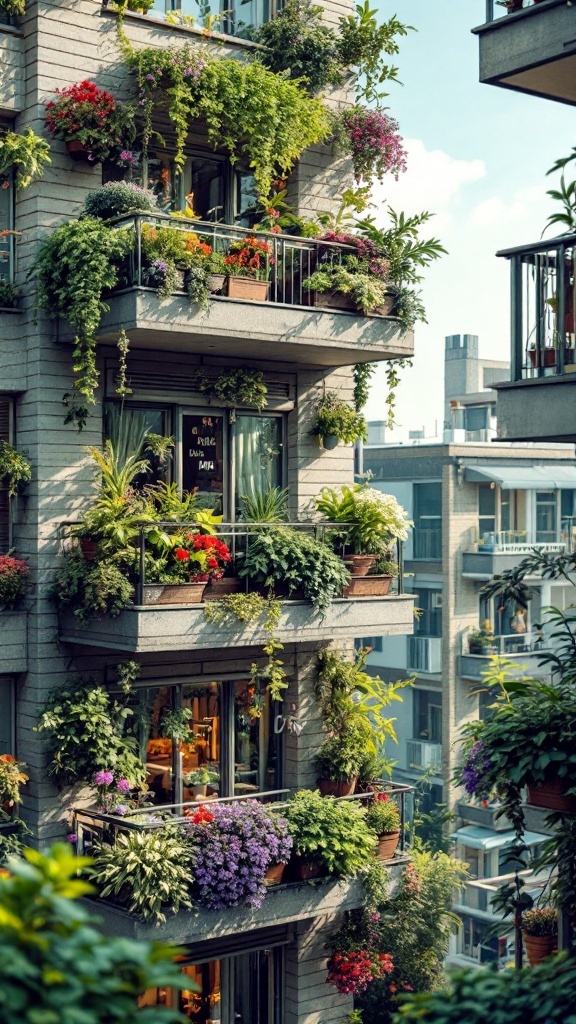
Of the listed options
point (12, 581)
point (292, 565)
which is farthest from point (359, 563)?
point (12, 581)

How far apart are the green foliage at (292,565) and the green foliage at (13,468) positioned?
248cm

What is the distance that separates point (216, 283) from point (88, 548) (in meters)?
3.13

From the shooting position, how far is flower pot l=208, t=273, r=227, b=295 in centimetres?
1346

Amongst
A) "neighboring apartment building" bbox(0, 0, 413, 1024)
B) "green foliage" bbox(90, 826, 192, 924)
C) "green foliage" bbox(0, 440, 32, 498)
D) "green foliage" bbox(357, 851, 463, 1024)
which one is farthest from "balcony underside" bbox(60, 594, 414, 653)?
"green foliage" bbox(357, 851, 463, 1024)

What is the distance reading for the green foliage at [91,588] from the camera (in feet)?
42.1

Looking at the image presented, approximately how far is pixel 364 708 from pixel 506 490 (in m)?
22.0

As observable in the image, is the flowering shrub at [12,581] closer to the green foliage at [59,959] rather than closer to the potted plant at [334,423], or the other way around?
the potted plant at [334,423]

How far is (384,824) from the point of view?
1503cm

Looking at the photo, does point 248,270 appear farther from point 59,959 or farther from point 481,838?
point 481,838

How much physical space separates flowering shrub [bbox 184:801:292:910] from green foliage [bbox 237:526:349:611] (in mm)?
2420

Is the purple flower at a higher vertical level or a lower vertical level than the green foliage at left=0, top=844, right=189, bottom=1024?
lower

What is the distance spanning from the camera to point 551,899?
1080cm

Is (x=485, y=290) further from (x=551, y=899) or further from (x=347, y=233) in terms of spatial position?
(x=551, y=899)

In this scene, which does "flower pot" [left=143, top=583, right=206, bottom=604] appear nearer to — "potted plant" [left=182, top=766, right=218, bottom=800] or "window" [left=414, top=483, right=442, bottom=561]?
"potted plant" [left=182, top=766, right=218, bottom=800]
